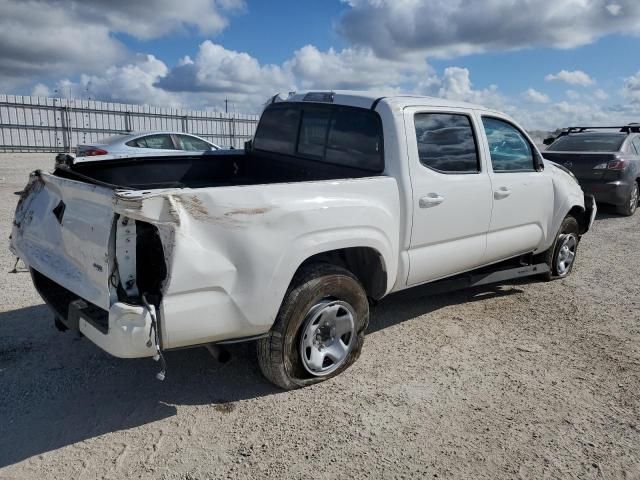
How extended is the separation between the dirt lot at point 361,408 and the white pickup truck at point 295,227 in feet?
1.22

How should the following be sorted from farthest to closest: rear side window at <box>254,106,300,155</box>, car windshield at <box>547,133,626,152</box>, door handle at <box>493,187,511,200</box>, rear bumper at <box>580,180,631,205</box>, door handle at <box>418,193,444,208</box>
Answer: car windshield at <box>547,133,626,152</box>
rear bumper at <box>580,180,631,205</box>
rear side window at <box>254,106,300,155</box>
door handle at <box>493,187,511,200</box>
door handle at <box>418,193,444,208</box>

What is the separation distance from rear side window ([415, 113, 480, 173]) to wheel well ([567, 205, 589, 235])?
2.17 metres

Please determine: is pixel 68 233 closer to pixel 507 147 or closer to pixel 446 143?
pixel 446 143

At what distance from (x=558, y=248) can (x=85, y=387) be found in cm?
496

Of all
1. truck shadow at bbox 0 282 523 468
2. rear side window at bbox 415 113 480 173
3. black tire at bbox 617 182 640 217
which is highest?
rear side window at bbox 415 113 480 173

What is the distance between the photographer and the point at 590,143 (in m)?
10.7

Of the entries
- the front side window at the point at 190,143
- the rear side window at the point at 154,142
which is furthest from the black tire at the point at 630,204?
the rear side window at the point at 154,142

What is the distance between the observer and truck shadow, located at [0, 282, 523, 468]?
10.1 ft

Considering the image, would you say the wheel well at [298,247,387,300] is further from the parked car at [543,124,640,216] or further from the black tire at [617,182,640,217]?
the black tire at [617,182,640,217]

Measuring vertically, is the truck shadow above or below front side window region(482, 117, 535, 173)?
below

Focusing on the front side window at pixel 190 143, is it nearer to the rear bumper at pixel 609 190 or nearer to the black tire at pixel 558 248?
the rear bumper at pixel 609 190

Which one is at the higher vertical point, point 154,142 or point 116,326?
point 154,142

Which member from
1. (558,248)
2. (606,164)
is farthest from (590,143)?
(558,248)

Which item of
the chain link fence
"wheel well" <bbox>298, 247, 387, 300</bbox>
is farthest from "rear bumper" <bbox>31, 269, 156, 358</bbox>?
A: the chain link fence
